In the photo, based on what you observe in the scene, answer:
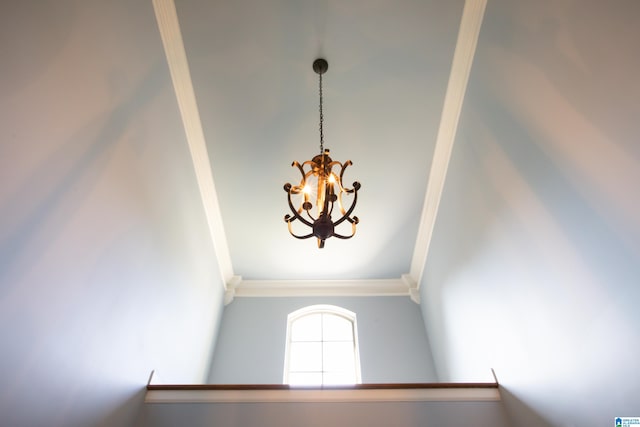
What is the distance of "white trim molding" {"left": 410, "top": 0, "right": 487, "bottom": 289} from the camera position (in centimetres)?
281

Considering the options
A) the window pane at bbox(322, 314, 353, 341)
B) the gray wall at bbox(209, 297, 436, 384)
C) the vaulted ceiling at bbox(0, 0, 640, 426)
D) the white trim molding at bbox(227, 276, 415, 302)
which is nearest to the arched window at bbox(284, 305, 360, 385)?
the window pane at bbox(322, 314, 353, 341)

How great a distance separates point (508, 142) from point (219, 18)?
96.8 inches

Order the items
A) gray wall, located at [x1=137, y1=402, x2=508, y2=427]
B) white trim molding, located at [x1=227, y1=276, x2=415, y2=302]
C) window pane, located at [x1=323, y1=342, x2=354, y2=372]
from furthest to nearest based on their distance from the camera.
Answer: white trim molding, located at [x1=227, y1=276, x2=415, y2=302] < window pane, located at [x1=323, y1=342, x2=354, y2=372] < gray wall, located at [x1=137, y1=402, x2=508, y2=427]

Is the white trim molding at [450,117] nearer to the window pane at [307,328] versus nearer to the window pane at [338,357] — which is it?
the window pane at [338,357]

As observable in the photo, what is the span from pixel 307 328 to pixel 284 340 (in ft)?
1.32

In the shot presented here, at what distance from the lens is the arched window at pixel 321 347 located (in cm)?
425

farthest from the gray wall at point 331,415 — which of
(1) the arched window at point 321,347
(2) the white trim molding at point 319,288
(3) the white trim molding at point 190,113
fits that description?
(2) the white trim molding at point 319,288

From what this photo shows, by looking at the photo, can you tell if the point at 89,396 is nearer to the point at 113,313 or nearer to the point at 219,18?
the point at 113,313

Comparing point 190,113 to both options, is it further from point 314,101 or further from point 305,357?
point 305,357

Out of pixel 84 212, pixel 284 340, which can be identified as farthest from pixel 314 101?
pixel 284 340

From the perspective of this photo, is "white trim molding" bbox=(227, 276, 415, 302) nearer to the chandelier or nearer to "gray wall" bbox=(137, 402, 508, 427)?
"gray wall" bbox=(137, 402, 508, 427)

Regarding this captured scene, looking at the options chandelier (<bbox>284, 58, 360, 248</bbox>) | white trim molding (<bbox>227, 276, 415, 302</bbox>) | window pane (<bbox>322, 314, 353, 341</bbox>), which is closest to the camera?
chandelier (<bbox>284, 58, 360, 248</bbox>)

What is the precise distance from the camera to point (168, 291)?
9.87ft

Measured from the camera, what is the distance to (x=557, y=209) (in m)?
1.86
